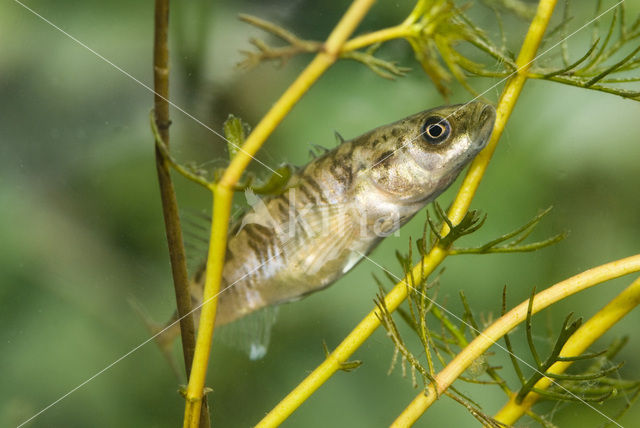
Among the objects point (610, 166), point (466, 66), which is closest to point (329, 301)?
point (466, 66)

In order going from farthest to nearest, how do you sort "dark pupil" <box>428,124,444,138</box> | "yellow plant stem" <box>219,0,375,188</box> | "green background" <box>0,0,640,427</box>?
"green background" <box>0,0,640,427</box> < "dark pupil" <box>428,124,444,138</box> < "yellow plant stem" <box>219,0,375,188</box>

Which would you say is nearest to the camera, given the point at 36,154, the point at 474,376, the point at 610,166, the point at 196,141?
the point at 474,376

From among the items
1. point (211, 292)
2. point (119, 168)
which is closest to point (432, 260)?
point (211, 292)

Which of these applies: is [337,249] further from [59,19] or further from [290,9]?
[59,19]

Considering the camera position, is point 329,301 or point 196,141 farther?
point 329,301

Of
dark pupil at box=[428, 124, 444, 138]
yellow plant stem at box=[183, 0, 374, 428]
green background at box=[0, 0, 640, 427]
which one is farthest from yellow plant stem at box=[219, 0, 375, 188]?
dark pupil at box=[428, 124, 444, 138]

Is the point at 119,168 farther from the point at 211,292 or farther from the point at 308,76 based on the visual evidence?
the point at 308,76

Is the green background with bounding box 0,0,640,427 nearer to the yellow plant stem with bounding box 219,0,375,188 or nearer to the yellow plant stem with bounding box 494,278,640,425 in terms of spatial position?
the yellow plant stem with bounding box 219,0,375,188
